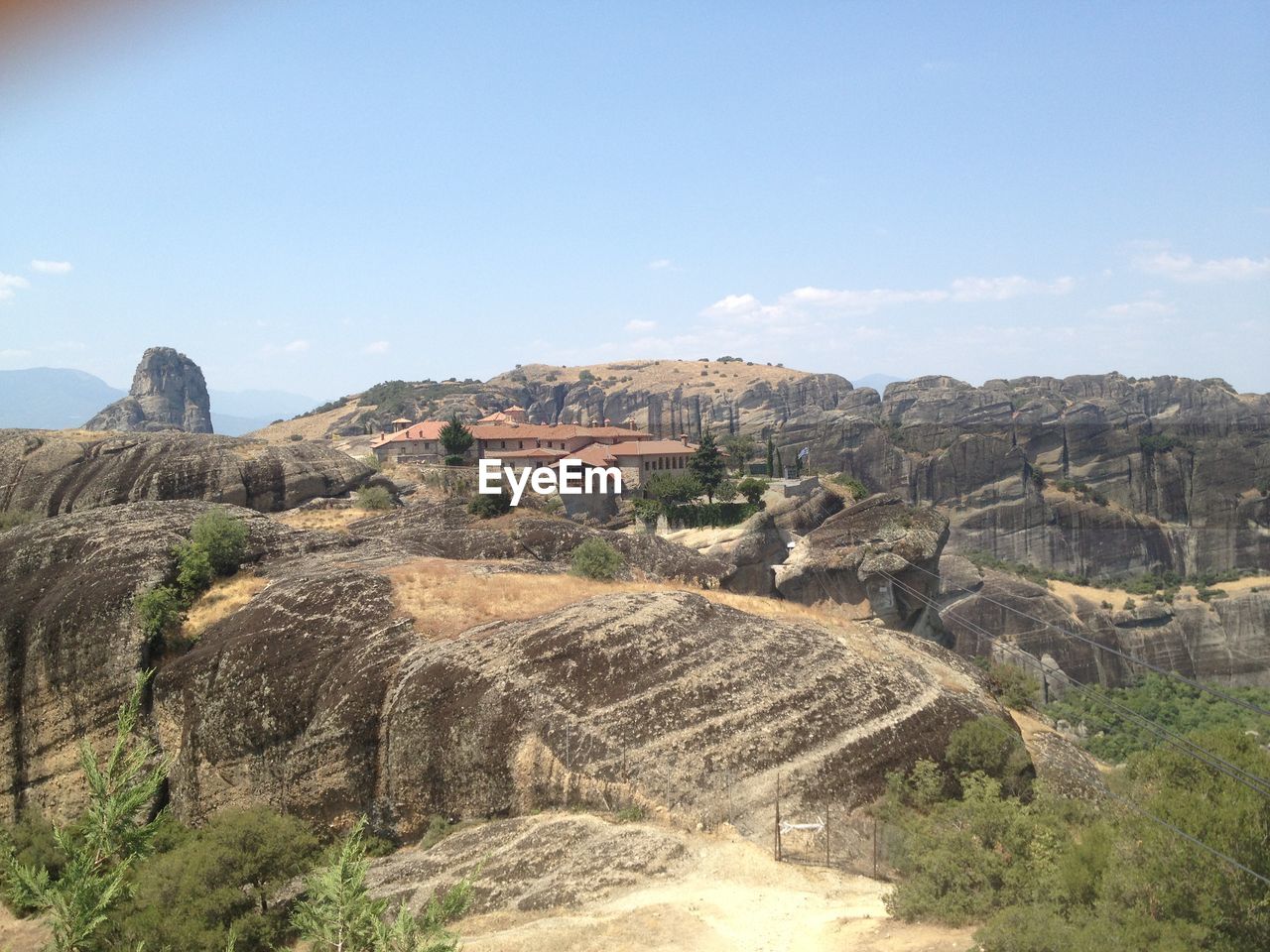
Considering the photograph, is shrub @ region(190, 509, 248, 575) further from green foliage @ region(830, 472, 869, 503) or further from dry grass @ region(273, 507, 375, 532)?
green foliage @ region(830, 472, 869, 503)

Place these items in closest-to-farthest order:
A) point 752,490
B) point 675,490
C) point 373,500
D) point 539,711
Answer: point 539,711
point 373,500
point 752,490
point 675,490

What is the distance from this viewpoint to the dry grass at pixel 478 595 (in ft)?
114

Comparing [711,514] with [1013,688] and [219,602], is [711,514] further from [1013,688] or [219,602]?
[219,602]

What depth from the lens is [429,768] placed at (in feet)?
100

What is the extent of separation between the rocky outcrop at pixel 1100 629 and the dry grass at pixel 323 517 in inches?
2259

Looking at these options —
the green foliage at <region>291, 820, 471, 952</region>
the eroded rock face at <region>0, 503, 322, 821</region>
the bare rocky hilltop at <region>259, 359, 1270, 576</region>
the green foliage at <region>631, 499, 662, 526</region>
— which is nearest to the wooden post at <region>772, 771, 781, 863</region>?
the green foliage at <region>291, 820, 471, 952</region>

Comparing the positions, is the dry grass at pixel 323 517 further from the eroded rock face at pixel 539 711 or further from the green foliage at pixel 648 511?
the green foliage at pixel 648 511

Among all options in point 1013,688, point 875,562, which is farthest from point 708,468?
point 1013,688

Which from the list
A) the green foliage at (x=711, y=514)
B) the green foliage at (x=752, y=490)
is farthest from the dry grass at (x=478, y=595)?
the green foliage at (x=752, y=490)

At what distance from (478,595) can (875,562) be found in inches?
1304

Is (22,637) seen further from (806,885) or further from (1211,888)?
(1211,888)

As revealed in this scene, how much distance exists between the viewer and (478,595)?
120 feet

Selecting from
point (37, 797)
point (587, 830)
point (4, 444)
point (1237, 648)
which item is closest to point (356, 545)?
point (37, 797)

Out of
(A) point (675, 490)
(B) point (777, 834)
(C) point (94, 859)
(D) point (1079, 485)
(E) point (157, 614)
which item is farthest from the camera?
(D) point (1079, 485)
